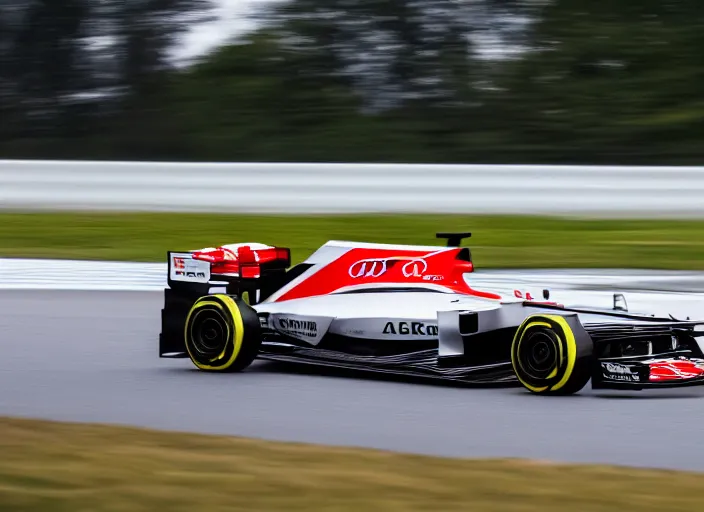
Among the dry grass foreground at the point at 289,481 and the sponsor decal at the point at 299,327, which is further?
the sponsor decal at the point at 299,327

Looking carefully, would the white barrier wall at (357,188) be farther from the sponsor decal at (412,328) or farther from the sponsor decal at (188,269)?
the sponsor decal at (412,328)

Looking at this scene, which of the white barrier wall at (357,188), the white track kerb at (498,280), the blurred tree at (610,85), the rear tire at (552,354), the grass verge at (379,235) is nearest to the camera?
the rear tire at (552,354)

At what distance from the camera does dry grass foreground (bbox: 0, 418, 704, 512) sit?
355cm

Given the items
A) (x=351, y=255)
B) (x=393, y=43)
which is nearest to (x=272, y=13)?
(x=393, y=43)

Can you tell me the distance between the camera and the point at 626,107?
14.5 m

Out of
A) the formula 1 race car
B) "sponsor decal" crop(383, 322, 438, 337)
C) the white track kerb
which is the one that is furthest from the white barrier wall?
"sponsor decal" crop(383, 322, 438, 337)

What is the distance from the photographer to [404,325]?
586 centimetres

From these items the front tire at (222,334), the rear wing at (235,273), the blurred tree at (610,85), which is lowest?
the front tire at (222,334)

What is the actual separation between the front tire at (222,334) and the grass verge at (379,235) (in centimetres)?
511

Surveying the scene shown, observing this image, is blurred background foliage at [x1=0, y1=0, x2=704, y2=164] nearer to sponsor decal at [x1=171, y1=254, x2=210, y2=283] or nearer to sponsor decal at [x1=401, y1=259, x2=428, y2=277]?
sponsor decal at [x1=171, y1=254, x2=210, y2=283]

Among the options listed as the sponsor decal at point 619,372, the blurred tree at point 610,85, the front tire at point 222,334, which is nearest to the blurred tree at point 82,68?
the blurred tree at point 610,85

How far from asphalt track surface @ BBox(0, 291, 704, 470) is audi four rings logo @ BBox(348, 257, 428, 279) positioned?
0.48m

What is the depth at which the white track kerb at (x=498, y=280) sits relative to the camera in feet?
30.5

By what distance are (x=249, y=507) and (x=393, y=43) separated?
12.3 metres
